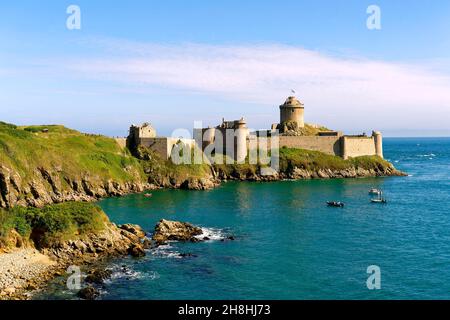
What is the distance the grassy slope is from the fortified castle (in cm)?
612

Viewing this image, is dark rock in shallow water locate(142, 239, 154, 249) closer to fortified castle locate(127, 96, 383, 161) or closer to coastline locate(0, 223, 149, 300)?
coastline locate(0, 223, 149, 300)

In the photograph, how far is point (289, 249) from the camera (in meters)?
45.2

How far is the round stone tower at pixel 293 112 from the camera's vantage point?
4569 inches

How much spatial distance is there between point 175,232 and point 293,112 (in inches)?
2838

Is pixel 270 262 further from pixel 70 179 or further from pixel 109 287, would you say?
pixel 70 179

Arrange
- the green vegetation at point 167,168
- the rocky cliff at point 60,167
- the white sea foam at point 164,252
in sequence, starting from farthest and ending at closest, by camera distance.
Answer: the green vegetation at point 167,168, the rocky cliff at point 60,167, the white sea foam at point 164,252

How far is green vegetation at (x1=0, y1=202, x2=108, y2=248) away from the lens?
4181 cm

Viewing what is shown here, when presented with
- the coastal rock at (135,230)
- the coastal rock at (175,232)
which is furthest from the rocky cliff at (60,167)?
the coastal rock at (175,232)

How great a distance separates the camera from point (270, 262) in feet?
135

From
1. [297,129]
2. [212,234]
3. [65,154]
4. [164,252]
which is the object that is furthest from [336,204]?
[297,129]

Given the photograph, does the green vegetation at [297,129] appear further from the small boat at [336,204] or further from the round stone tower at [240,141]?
the small boat at [336,204]

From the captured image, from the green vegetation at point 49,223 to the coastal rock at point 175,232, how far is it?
244 inches

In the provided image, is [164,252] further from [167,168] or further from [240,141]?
[240,141]
